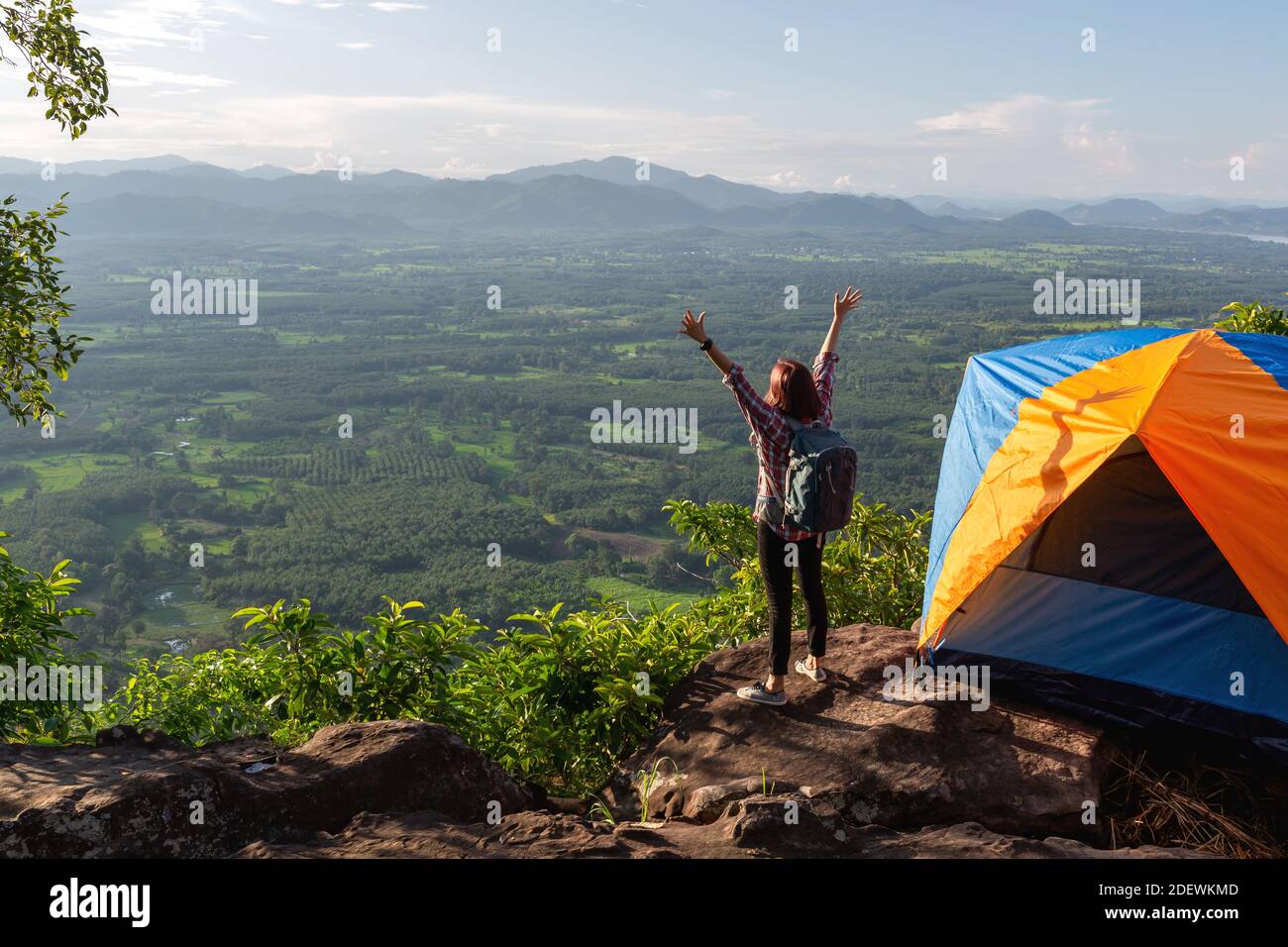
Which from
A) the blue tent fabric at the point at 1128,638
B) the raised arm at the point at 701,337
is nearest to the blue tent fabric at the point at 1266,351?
the blue tent fabric at the point at 1128,638

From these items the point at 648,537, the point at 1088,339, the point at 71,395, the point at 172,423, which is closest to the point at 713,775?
the point at 1088,339

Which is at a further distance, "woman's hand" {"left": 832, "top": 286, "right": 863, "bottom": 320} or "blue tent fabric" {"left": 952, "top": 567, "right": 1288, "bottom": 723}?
"woman's hand" {"left": 832, "top": 286, "right": 863, "bottom": 320}

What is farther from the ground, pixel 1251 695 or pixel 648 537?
pixel 1251 695

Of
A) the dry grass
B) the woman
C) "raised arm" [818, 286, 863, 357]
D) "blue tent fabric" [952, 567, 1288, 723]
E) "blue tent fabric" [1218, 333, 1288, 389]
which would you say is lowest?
the dry grass

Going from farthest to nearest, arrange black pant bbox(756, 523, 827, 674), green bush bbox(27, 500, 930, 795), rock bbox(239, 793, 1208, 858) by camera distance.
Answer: green bush bbox(27, 500, 930, 795), black pant bbox(756, 523, 827, 674), rock bbox(239, 793, 1208, 858)

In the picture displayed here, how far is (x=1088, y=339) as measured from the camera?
206 inches

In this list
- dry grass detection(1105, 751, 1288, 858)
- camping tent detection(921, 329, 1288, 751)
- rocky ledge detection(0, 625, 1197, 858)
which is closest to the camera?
rocky ledge detection(0, 625, 1197, 858)

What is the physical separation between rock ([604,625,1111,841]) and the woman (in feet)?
0.78

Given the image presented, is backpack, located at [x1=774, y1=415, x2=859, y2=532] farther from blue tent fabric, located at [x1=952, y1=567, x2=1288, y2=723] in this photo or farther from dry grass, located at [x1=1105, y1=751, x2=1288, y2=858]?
dry grass, located at [x1=1105, y1=751, x2=1288, y2=858]

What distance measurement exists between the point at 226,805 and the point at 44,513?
61060 mm

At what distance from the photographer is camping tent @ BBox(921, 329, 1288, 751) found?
409 cm

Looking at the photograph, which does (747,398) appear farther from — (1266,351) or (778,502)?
(1266,351)

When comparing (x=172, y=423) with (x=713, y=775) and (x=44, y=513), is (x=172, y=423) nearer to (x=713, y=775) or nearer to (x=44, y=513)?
(x=44, y=513)

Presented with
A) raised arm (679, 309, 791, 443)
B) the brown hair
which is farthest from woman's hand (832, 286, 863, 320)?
raised arm (679, 309, 791, 443)
